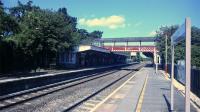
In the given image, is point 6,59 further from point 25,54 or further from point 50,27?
point 50,27

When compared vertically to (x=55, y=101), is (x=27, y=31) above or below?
Result: above

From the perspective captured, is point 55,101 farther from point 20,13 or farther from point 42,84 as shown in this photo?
point 20,13

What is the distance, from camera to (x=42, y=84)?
1012 inches

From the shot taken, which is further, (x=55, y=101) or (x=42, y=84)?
(x=42, y=84)

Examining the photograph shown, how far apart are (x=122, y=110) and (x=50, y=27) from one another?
134ft

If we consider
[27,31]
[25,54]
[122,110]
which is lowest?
[122,110]

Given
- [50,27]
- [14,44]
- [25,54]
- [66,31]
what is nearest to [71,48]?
[66,31]

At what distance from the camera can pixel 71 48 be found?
62781 millimetres

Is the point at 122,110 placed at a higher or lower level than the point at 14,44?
lower

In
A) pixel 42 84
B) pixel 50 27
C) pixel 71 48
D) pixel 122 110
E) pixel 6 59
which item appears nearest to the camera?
pixel 122 110

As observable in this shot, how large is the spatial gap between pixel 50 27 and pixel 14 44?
360 inches

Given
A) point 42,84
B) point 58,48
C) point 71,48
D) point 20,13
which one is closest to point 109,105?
point 42,84

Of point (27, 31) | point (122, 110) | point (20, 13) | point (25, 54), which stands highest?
point (20, 13)

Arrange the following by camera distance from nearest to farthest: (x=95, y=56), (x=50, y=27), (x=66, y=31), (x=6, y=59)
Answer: (x=6, y=59) < (x=50, y=27) < (x=66, y=31) < (x=95, y=56)
